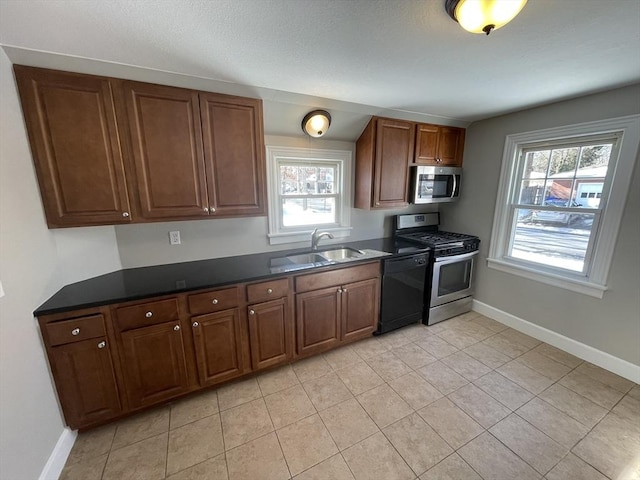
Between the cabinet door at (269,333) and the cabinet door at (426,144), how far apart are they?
2.21 meters

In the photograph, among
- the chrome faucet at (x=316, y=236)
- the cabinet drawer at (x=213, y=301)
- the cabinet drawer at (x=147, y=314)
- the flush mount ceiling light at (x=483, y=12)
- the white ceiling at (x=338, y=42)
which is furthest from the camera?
the chrome faucet at (x=316, y=236)

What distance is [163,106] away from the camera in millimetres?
1720

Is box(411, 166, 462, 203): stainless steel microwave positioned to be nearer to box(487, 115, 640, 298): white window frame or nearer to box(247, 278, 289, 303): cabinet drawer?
box(487, 115, 640, 298): white window frame

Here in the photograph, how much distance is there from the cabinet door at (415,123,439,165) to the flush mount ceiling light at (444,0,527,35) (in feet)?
6.02

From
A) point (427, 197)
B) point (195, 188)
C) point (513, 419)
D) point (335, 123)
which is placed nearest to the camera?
point (513, 419)

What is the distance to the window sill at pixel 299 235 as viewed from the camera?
8.51 ft

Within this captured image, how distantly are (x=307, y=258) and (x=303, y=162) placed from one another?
101cm

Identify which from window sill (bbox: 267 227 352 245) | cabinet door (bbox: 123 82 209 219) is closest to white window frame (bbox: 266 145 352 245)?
window sill (bbox: 267 227 352 245)

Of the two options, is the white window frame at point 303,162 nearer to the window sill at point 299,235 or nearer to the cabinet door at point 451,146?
the window sill at point 299,235

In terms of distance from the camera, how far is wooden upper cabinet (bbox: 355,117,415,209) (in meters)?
2.61

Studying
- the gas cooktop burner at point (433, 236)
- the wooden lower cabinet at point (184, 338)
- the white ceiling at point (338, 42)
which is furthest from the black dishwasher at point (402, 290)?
the white ceiling at point (338, 42)

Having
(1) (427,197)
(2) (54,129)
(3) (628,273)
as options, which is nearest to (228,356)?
(2) (54,129)

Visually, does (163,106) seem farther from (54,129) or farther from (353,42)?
(353,42)

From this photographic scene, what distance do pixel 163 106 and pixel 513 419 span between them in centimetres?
327
